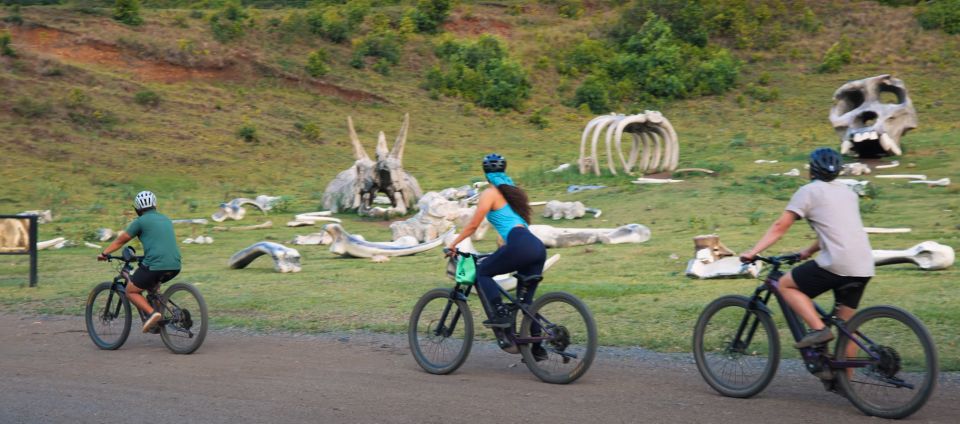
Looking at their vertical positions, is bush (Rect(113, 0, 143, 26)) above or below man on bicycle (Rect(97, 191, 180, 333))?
above

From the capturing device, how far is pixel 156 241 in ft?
29.9

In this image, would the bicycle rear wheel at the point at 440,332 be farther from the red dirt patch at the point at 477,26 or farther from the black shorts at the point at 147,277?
the red dirt patch at the point at 477,26

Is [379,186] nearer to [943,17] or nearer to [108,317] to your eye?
[108,317]

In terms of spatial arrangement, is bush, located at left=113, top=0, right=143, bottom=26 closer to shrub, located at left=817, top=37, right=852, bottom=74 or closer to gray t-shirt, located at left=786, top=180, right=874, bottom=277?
shrub, located at left=817, top=37, right=852, bottom=74

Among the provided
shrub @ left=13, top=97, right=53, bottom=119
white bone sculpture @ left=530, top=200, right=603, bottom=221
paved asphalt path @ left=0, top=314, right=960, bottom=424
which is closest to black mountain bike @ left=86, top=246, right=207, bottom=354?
paved asphalt path @ left=0, top=314, right=960, bottom=424

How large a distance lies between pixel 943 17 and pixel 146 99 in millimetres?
32364

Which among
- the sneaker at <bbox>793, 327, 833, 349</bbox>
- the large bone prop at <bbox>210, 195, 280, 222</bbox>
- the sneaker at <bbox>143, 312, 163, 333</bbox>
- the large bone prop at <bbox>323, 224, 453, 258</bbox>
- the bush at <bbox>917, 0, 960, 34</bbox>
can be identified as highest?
the bush at <bbox>917, 0, 960, 34</bbox>

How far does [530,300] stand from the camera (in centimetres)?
749

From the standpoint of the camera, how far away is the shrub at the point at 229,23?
42.8 metres

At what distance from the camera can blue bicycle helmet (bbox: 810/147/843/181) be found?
6391 mm

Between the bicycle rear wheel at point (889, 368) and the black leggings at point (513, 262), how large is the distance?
2.10 metres

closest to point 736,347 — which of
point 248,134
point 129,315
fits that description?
point 129,315

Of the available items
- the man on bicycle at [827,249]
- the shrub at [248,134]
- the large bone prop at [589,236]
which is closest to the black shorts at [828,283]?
the man on bicycle at [827,249]

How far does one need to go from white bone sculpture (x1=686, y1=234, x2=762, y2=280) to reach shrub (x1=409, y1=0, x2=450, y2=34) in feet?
124
